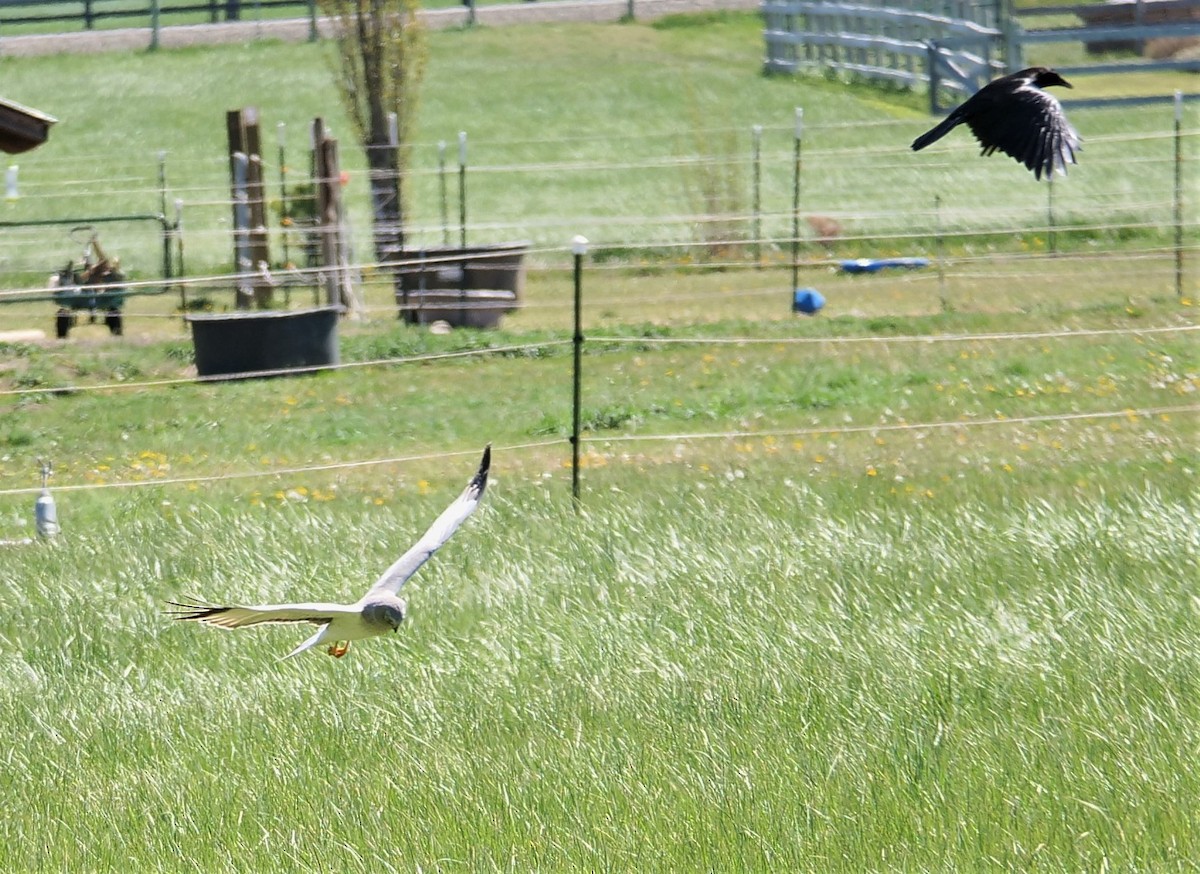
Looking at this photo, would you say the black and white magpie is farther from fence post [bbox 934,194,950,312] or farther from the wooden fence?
the wooden fence

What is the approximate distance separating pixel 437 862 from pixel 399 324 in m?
11.8

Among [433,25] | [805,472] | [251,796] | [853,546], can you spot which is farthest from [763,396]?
[433,25]

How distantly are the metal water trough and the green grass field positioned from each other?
6.72ft

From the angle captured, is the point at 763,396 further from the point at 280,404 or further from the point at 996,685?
the point at 996,685

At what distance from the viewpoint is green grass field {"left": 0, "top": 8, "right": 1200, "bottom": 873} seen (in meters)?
4.92

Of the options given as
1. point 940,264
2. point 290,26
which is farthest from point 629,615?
point 290,26

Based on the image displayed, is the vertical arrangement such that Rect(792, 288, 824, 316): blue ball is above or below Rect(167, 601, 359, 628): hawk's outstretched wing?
below

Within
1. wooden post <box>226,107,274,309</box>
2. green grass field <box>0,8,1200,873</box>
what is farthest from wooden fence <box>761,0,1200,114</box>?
green grass field <box>0,8,1200,873</box>

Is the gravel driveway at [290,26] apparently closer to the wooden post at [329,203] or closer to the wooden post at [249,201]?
the wooden post at [249,201]

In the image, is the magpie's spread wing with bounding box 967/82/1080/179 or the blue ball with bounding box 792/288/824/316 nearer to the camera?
the magpie's spread wing with bounding box 967/82/1080/179

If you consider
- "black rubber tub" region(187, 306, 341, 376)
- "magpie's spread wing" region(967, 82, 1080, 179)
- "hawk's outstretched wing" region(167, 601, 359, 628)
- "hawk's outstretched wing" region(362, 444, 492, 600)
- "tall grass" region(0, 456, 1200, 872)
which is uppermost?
"magpie's spread wing" region(967, 82, 1080, 179)

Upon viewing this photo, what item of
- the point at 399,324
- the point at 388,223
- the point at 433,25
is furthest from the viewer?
the point at 433,25

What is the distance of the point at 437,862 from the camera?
15.4 ft

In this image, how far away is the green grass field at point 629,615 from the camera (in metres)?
4.92
